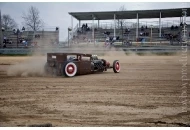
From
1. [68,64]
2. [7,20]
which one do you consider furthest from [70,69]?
[7,20]

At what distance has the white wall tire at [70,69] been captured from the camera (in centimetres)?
779

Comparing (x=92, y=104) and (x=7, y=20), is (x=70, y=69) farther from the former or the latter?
(x=92, y=104)

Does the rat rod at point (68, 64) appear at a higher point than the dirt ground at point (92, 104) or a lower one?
higher

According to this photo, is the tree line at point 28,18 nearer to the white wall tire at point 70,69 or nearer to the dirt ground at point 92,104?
Answer: the dirt ground at point 92,104

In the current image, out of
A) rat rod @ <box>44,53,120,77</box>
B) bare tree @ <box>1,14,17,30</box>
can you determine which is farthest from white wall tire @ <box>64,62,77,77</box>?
bare tree @ <box>1,14,17,30</box>

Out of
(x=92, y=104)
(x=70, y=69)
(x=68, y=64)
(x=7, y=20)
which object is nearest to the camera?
(x=92, y=104)

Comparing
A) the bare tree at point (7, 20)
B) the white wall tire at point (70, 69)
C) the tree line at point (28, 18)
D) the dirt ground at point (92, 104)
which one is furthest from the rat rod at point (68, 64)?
the bare tree at point (7, 20)

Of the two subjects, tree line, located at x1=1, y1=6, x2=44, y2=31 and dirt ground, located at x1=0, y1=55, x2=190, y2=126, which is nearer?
dirt ground, located at x1=0, y1=55, x2=190, y2=126

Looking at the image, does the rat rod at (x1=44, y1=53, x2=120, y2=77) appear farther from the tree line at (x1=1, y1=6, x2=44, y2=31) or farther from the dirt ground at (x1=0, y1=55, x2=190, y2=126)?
the tree line at (x1=1, y1=6, x2=44, y2=31)

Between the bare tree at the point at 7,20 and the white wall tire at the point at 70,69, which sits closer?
the bare tree at the point at 7,20

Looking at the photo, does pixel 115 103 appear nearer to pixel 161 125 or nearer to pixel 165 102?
pixel 165 102

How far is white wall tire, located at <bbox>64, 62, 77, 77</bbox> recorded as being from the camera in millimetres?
7794

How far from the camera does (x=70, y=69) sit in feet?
26.0

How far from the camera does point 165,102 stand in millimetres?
4699
